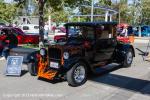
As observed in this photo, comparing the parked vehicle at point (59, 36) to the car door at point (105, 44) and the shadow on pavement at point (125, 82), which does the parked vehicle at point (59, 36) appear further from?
the shadow on pavement at point (125, 82)

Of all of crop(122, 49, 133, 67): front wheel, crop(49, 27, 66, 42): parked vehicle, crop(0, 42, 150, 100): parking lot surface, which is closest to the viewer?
crop(0, 42, 150, 100): parking lot surface

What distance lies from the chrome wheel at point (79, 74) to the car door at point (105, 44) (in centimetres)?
113

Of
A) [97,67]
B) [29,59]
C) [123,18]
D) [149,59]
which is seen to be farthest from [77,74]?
[123,18]

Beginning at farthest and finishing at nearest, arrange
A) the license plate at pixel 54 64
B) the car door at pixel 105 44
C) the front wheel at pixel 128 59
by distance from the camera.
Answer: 1. the front wheel at pixel 128 59
2. the car door at pixel 105 44
3. the license plate at pixel 54 64

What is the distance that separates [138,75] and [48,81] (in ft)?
10.8

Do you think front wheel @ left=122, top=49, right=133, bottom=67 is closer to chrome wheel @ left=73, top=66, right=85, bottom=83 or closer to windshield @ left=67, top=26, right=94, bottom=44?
windshield @ left=67, top=26, right=94, bottom=44

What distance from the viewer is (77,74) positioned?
351 inches

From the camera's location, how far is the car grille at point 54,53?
29.8ft

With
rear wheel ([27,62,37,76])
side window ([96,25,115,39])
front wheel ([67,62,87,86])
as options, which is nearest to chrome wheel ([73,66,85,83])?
front wheel ([67,62,87,86])

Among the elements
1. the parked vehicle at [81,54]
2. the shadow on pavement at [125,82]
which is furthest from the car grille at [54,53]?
the shadow on pavement at [125,82]

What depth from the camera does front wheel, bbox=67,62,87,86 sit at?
341 inches

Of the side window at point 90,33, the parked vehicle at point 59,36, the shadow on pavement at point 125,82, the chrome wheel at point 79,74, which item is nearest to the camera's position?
the shadow on pavement at point 125,82

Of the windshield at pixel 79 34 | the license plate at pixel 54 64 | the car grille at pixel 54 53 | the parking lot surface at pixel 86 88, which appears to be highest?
the windshield at pixel 79 34

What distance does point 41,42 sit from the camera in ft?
56.5
